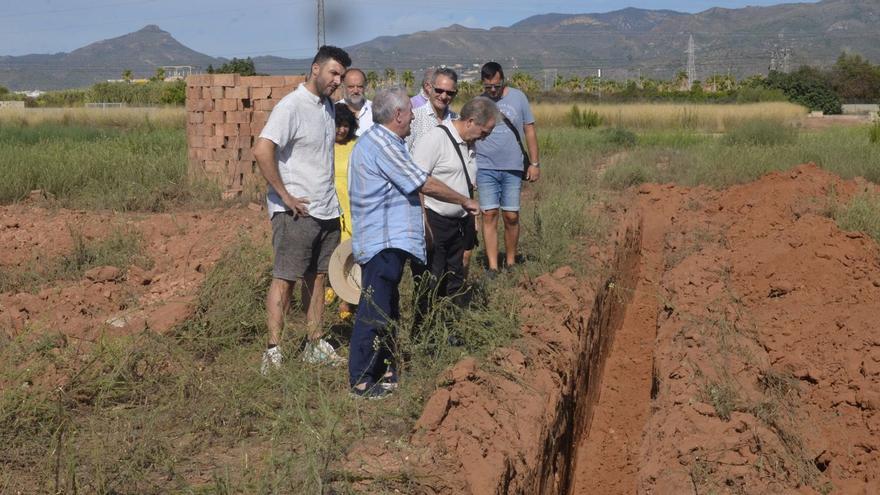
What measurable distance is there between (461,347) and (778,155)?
1217cm

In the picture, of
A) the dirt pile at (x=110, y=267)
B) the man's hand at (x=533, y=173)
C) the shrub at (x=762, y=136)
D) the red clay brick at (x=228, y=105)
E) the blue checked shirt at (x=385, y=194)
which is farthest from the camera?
the shrub at (x=762, y=136)

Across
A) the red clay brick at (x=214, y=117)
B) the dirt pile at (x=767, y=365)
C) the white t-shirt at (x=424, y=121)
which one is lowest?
the dirt pile at (x=767, y=365)

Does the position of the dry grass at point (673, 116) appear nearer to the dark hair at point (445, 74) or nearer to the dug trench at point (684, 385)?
the dug trench at point (684, 385)

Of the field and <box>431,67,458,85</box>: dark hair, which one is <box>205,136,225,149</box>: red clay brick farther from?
<box>431,67,458,85</box>: dark hair

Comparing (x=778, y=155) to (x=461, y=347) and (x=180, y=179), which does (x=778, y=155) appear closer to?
(x=180, y=179)

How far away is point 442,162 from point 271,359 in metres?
1.63

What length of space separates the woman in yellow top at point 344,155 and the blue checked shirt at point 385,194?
3.85ft

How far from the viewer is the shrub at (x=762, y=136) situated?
63.9 ft

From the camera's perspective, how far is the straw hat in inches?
242

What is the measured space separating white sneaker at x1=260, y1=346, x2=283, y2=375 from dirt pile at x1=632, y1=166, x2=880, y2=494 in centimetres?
214

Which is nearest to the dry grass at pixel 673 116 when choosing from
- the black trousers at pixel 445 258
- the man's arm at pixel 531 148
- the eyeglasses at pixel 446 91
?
the man's arm at pixel 531 148

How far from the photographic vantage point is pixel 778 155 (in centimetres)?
1672

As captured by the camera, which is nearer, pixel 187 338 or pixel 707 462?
pixel 707 462

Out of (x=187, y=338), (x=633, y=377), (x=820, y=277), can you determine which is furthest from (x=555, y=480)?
(x=820, y=277)
